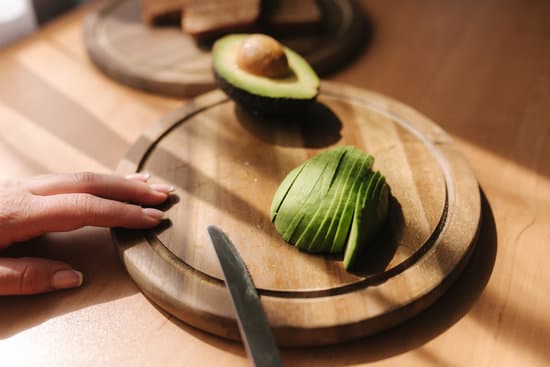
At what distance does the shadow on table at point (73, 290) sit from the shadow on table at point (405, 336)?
5.6 inches

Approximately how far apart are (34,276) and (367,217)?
57 centimetres

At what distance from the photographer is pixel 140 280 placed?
959 millimetres

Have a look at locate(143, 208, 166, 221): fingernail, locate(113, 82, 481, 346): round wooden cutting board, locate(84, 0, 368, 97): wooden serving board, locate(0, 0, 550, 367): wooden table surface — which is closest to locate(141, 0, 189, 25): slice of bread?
locate(84, 0, 368, 97): wooden serving board

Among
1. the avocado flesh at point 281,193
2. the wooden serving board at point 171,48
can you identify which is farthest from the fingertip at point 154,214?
the wooden serving board at point 171,48

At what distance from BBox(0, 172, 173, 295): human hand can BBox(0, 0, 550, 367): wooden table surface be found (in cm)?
5

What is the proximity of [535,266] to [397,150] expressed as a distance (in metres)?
0.35

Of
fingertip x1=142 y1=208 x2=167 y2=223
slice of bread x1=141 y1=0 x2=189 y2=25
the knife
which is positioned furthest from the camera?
slice of bread x1=141 y1=0 x2=189 y2=25

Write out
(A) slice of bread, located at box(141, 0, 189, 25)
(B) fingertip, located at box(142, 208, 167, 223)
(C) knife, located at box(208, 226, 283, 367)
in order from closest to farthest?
(C) knife, located at box(208, 226, 283, 367) → (B) fingertip, located at box(142, 208, 167, 223) → (A) slice of bread, located at box(141, 0, 189, 25)

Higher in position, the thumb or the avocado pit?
the avocado pit

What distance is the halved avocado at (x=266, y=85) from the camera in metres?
1.17

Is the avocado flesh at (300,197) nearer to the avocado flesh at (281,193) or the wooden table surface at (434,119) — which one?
the avocado flesh at (281,193)

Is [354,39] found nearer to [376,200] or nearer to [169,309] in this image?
[376,200]

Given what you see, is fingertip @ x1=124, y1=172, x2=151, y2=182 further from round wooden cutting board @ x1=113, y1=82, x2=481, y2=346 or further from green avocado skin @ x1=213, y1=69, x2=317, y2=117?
green avocado skin @ x1=213, y1=69, x2=317, y2=117

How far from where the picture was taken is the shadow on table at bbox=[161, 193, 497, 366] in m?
0.89
